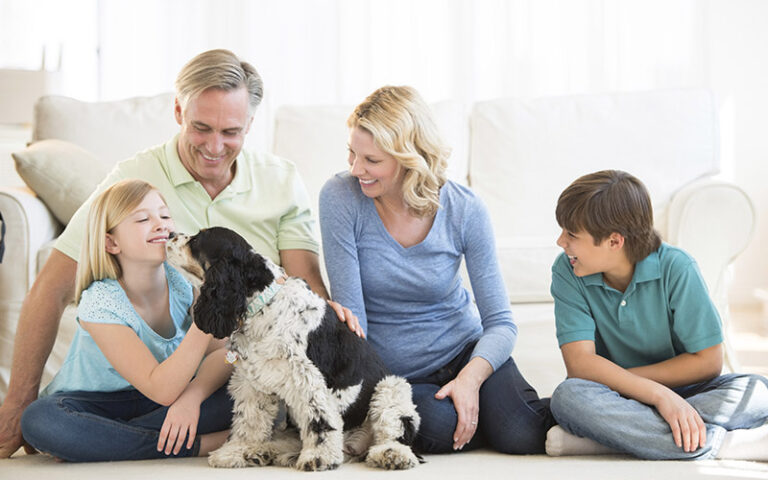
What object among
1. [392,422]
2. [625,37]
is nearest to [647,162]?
[625,37]

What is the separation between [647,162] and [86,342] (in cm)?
259

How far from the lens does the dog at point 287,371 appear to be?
1.74 metres

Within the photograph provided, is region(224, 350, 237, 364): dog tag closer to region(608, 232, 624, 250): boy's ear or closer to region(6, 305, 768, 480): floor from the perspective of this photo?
region(6, 305, 768, 480): floor

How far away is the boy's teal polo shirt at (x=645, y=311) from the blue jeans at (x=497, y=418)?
20cm

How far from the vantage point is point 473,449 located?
82.4 inches

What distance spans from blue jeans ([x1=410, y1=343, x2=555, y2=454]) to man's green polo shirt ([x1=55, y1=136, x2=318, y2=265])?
0.68 meters

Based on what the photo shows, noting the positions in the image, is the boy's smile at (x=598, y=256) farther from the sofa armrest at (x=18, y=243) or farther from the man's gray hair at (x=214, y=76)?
the sofa armrest at (x=18, y=243)

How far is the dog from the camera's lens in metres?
1.74

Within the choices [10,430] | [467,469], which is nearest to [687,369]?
[467,469]

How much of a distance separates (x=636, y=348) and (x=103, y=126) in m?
2.64

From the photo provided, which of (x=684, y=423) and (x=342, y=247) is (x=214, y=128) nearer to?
(x=342, y=247)

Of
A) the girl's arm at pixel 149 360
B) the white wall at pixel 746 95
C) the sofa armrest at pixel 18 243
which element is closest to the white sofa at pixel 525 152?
the sofa armrest at pixel 18 243

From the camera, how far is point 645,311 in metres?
2.03

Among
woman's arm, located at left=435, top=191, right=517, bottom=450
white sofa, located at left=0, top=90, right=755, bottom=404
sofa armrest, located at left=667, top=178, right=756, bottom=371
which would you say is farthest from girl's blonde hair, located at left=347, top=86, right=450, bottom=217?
sofa armrest, located at left=667, top=178, right=756, bottom=371
